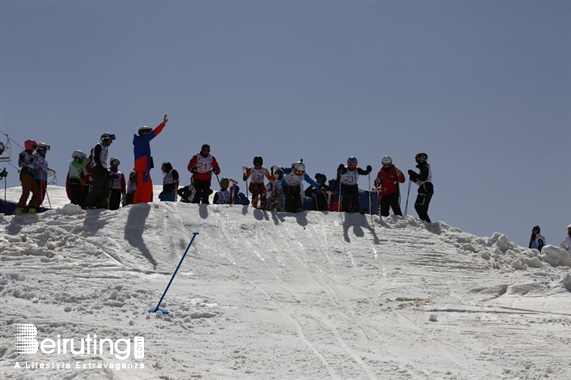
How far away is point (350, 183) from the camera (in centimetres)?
1844

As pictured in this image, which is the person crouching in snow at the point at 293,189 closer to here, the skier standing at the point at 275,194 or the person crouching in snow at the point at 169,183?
the skier standing at the point at 275,194

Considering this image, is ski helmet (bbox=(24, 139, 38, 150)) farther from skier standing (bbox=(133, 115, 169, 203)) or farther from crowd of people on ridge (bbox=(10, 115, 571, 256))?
skier standing (bbox=(133, 115, 169, 203))

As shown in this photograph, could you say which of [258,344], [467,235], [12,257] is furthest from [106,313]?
[467,235]

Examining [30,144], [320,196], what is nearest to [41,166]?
[30,144]

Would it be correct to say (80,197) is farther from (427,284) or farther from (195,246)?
(427,284)

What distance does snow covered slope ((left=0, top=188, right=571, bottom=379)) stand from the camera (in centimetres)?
911

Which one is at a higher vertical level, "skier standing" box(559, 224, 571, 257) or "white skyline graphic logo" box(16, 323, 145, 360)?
"skier standing" box(559, 224, 571, 257)

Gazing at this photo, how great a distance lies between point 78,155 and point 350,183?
601 centimetres

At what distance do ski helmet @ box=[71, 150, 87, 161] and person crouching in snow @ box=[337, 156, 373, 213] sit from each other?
567 cm

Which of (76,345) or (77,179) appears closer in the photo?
(76,345)

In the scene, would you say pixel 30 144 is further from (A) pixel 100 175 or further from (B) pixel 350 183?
(B) pixel 350 183

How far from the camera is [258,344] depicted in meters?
9.87

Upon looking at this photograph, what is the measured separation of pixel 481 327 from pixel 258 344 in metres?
3.27

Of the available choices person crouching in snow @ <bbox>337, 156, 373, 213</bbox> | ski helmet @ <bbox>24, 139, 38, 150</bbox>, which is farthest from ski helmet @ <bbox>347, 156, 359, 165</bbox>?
ski helmet @ <bbox>24, 139, 38, 150</bbox>
